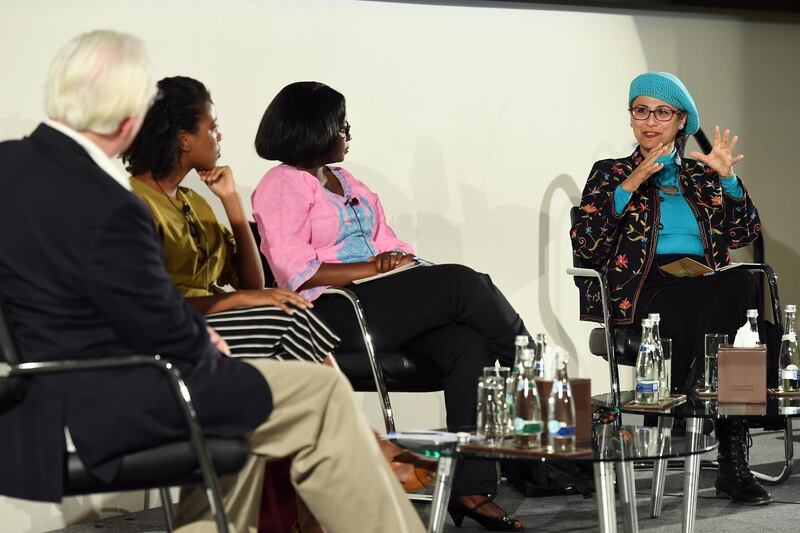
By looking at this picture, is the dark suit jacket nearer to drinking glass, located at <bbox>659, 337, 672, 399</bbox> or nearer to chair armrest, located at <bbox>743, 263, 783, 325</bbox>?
drinking glass, located at <bbox>659, 337, 672, 399</bbox>

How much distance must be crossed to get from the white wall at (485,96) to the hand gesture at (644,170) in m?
0.96

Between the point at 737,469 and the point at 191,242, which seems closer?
the point at 191,242

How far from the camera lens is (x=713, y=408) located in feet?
10.4

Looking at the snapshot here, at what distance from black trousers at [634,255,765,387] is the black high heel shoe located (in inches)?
33.6

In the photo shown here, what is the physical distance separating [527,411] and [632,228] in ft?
5.47

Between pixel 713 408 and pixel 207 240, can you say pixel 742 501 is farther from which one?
pixel 207 240

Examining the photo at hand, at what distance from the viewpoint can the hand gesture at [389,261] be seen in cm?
341

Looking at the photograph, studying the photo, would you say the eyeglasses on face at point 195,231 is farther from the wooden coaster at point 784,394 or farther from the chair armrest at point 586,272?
the wooden coaster at point 784,394

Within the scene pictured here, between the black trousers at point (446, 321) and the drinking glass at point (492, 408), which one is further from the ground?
the black trousers at point (446, 321)

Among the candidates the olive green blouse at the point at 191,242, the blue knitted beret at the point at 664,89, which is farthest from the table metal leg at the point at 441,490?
the blue knitted beret at the point at 664,89

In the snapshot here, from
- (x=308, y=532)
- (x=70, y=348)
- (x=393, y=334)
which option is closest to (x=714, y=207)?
(x=393, y=334)

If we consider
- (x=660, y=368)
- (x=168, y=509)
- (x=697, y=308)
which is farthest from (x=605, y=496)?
(x=697, y=308)

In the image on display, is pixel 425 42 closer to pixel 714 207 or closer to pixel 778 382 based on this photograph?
pixel 714 207

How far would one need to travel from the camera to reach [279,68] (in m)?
4.09
